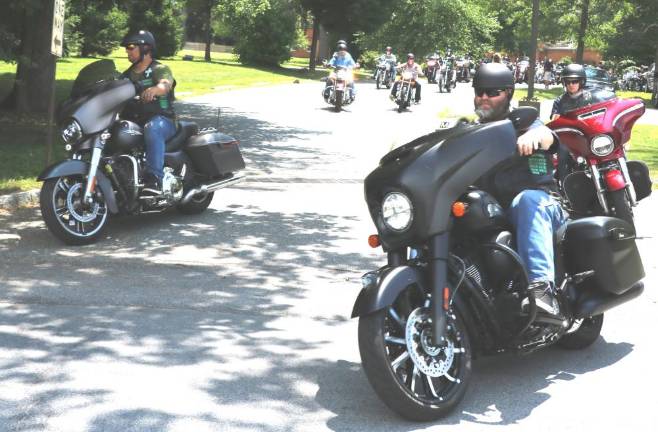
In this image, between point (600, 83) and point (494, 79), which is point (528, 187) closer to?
point (494, 79)

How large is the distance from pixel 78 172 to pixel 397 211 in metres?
4.23

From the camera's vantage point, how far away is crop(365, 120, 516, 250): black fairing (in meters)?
4.27

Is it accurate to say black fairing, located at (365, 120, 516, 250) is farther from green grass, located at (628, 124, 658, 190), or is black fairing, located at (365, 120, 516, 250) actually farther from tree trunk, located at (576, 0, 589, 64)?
tree trunk, located at (576, 0, 589, 64)

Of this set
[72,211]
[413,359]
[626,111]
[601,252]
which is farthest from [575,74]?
[413,359]

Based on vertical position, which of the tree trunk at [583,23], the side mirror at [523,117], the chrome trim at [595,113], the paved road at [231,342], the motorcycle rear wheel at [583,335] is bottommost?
the paved road at [231,342]

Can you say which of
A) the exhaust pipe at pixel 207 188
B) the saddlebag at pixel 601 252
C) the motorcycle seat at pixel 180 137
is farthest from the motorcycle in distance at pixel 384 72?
the saddlebag at pixel 601 252

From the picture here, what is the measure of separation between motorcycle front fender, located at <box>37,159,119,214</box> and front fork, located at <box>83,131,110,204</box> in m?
0.05

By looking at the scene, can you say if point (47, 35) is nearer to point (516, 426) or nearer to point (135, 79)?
point (135, 79)

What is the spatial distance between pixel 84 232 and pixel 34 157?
4507 millimetres

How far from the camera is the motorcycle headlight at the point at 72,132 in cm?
788

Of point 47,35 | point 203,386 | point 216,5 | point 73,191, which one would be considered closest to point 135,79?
point 73,191

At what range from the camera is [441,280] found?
4.27m

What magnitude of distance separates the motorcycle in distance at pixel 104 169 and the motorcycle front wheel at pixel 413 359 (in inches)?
167

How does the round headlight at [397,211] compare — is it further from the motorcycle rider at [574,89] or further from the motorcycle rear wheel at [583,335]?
the motorcycle rider at [574,89]
